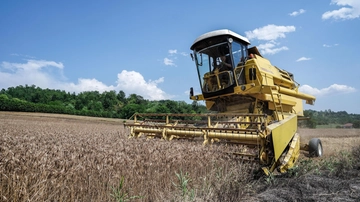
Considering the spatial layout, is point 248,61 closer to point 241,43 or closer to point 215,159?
point 241,43

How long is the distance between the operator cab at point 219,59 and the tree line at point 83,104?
2342 centimetres

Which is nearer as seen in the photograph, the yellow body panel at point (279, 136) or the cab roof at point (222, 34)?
the yellow body panel at point (279, 136)

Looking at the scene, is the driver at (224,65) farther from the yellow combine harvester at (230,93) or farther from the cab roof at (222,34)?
the cab roof at (222,34)

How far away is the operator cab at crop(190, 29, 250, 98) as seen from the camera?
6805 mm

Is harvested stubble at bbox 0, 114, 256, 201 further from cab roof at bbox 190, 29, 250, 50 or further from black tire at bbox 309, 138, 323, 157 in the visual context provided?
black tire at bbox 309, 138, 323, 157

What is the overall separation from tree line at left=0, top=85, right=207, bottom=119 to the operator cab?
76.8 feet

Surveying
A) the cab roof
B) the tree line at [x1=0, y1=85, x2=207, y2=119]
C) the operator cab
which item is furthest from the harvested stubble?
the tree line at [x1=0, y1=85, x2=207, y2=119]

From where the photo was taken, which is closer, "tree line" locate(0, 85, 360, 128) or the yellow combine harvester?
the yellow combine harvester

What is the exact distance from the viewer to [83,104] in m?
54.9

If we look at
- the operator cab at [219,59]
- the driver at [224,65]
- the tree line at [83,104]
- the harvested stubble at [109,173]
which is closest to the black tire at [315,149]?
the operator cab at [219,59]

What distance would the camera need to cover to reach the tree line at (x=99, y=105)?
33.7 m

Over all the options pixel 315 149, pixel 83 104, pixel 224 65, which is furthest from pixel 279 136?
pixel 83 104

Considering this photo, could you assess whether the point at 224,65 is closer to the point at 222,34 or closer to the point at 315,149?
the point at 222,34

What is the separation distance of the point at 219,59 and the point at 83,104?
52.6m
